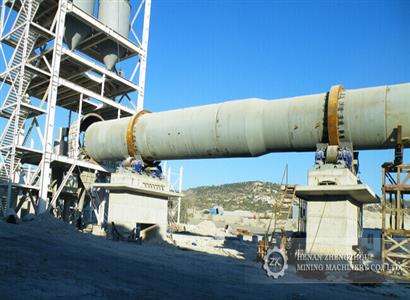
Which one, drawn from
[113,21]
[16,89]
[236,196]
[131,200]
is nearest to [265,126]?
[131,200]

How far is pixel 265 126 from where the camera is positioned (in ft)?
53.0

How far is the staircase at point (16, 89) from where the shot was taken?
23172mm

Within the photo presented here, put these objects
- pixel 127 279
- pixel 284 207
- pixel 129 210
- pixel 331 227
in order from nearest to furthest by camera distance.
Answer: pixel 127 279 → pixel 331 227 → pixel 284 207 → pixel 129 210

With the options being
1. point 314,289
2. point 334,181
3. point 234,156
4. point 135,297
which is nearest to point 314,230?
point 334,181

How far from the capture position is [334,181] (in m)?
14.1

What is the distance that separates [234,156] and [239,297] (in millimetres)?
9545

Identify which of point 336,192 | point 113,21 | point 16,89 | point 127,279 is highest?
point 113,21

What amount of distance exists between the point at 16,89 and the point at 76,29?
613 centimetres

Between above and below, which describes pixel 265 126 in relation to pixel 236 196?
above

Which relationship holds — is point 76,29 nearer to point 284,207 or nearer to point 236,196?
point 284,207

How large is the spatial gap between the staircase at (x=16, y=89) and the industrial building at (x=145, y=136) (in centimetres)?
6

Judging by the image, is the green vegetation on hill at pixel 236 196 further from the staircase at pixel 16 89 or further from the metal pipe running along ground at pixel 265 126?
the metal pipe running along ground at pixel 265 126

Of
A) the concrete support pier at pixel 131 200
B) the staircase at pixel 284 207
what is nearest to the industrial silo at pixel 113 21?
the concrete support pier at pixel 131 200

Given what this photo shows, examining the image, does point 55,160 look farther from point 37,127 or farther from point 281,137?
point 281,137
